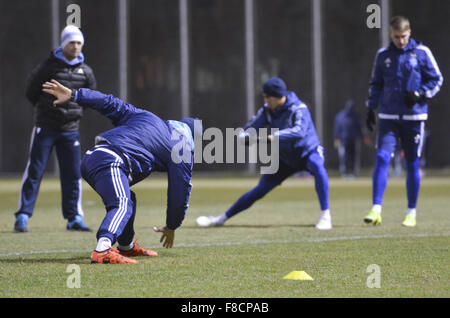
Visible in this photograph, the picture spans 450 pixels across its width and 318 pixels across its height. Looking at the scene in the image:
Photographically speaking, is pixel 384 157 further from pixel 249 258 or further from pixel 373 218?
pixel 249 258

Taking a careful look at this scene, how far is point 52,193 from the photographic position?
675 inches

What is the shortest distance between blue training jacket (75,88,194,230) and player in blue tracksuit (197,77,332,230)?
2.64m

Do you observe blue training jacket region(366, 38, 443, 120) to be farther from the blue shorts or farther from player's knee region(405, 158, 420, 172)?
player's knee region(405, 158, 420, 172)

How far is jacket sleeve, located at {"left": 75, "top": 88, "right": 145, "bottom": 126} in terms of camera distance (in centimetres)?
615

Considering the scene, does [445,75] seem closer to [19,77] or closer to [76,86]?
[19,77]

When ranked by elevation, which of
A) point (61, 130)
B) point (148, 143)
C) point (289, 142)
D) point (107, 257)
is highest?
point (148, 143)

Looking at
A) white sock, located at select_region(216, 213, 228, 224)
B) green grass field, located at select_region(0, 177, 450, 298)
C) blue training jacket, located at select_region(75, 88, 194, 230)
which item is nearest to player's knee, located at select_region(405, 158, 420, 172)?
green grass field, located at select_region(0, 177, 450, 298)

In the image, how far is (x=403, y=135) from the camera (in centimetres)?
923

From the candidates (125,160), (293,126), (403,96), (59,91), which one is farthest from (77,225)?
(403,96)

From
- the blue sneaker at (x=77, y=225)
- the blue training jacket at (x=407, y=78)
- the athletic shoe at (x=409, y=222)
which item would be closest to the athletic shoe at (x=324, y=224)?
the athletic shoe at (x=409, y=222)

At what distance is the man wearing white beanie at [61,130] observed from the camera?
9031mm

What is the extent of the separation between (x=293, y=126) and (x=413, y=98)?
51.1 inches

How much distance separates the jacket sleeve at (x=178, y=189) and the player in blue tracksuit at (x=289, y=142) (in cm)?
268

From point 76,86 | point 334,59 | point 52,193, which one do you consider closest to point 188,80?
point 334,59
